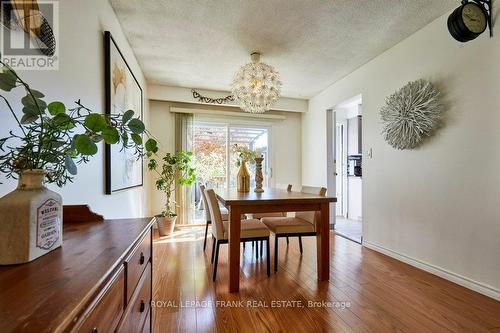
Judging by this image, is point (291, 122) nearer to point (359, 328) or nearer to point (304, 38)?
point (304, 38)

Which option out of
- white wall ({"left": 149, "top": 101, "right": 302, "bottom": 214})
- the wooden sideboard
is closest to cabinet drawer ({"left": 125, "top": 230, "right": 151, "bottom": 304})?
the wooden sideboard

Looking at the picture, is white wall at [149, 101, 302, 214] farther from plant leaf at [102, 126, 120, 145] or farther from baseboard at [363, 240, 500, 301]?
plant leaf at [102, 126, 120, 145]

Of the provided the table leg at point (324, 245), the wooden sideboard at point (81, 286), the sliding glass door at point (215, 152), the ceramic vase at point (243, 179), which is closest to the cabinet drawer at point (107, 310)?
the wooden sideboard at point (81, 286)

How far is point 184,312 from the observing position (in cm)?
173

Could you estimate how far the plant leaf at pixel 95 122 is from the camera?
690 millimetres

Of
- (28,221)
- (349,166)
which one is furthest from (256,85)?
(349,166)

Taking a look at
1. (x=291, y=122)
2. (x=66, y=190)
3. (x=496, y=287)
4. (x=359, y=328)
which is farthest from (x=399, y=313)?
(x=291, y=122)

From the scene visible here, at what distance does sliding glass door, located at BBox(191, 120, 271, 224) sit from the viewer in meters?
4.61

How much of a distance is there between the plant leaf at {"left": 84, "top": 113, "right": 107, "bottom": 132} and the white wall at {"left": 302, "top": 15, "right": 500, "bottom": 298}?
2.75 meters

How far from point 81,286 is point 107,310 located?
175mm

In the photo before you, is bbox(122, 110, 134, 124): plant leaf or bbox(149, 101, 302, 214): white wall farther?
bbox(149, 101, 302, 214): white wall

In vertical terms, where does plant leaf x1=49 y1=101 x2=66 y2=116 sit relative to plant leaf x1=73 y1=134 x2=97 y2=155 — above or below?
above

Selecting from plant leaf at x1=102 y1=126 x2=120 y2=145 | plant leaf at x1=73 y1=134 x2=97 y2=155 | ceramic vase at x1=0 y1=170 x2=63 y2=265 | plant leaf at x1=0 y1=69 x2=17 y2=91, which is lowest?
ceramic vase at x1=0 y1=170 x2=63 y2=265

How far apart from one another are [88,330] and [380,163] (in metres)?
3.33
